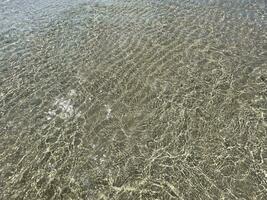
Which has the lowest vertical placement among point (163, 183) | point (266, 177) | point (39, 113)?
point (266, 177)

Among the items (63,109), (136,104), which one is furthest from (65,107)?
(136,104)

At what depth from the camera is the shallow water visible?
6301mm

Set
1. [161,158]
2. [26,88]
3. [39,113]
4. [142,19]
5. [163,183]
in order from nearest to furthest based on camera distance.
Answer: [163,183]
[161,158]
[39,113]
[26,88]
[142,19]

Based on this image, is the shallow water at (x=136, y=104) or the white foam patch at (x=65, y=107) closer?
the shallow water at (x=136, y=104)

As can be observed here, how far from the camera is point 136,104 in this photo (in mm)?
8188

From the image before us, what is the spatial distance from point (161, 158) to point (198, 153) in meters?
0.86

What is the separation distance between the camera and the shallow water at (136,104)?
248 inches

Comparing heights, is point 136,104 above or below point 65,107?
below

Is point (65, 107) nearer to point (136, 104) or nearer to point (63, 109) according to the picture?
point (63, 109)

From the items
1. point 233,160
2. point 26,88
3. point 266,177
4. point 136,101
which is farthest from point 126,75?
point 266,177

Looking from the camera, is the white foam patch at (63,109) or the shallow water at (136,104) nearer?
the shallow water at (136,104)

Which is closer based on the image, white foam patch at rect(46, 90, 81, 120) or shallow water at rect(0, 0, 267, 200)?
shallow water at rect(0, 0, 267, 200)

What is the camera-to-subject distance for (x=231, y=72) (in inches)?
358

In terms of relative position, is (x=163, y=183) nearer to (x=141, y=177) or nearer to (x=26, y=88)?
(x=141, y=177)
